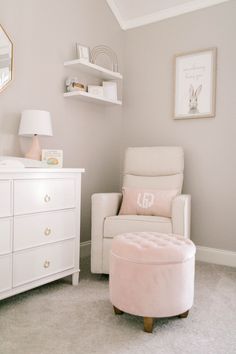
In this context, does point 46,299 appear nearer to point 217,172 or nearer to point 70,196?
point 70,196

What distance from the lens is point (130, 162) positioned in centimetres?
311

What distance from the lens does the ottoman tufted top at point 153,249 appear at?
1.72 m

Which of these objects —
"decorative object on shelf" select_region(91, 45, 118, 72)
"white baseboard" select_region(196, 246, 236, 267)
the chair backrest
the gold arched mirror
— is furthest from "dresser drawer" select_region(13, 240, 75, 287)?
"decorative object on shelf" select_region(91, 45, 118, 72)

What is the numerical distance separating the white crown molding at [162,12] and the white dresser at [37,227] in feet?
6.33

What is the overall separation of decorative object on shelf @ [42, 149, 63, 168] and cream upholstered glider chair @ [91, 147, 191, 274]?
15.0 inches

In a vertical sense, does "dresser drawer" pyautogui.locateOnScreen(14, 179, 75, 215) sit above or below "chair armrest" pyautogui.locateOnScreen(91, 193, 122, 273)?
above

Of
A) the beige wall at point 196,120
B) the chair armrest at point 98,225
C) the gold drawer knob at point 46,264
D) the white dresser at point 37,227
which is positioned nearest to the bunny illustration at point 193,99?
the beige wall at point 196,120

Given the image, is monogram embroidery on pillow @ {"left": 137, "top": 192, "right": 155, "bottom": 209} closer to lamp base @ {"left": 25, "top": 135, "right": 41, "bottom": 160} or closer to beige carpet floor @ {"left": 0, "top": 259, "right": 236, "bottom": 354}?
beige carpet floor @ {"left": 0, "top": 259, "right": 236, "bottom": 354}

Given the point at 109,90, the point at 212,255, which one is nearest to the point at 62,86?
the point at 109,90

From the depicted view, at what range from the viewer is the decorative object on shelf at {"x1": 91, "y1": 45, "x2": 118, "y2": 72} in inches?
127

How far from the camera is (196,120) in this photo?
3148mm

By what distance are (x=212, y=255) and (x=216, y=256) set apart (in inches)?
1.5

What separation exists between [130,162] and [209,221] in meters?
0.89

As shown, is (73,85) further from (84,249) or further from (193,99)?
(84,249)
